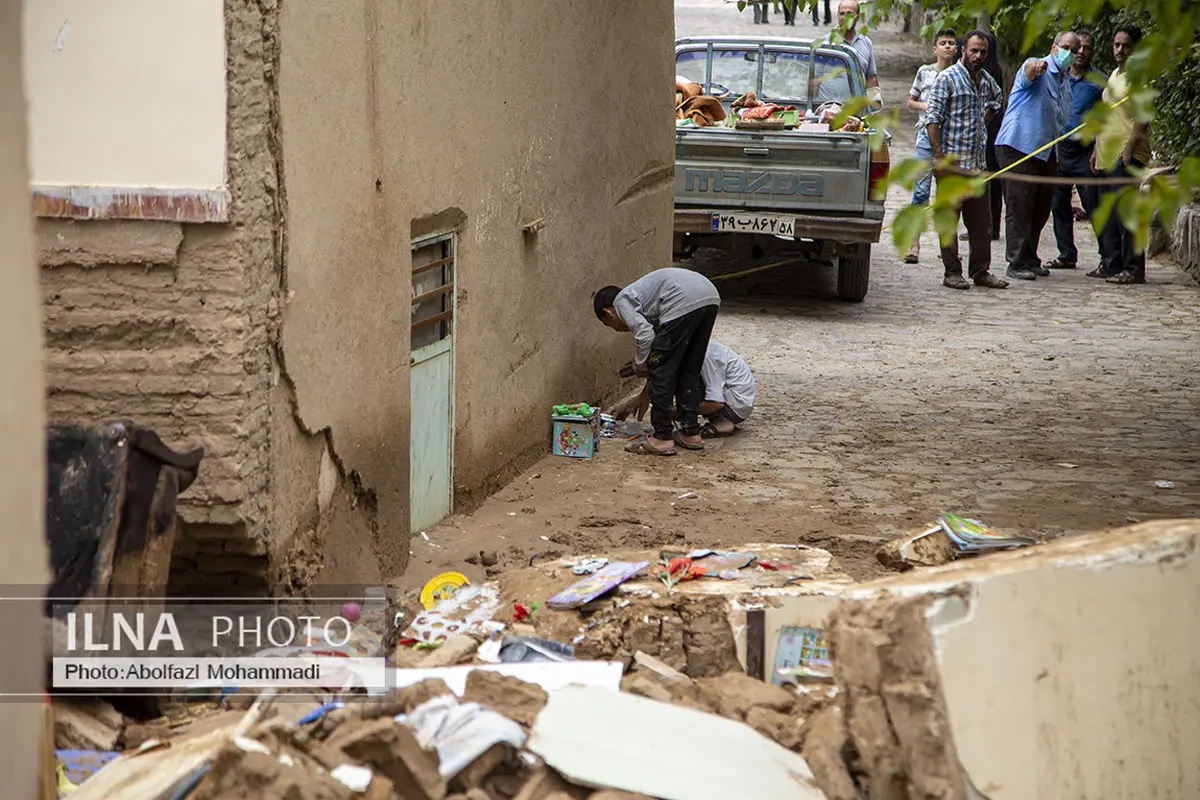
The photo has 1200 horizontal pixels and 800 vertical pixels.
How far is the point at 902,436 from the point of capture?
915 centimetres

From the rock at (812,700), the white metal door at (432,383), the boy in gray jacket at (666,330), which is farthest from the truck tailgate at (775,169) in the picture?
the rock at (812,700)

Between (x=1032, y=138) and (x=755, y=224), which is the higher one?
(x=1032, y=138)

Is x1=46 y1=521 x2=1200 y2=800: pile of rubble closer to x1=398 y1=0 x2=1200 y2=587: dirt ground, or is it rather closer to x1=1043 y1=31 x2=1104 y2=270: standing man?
x1=398 y1=0 x2=1200 y2=587: dirt ground

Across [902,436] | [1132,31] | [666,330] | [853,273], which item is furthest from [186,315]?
[1132,31]

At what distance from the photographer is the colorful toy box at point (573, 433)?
8.48m

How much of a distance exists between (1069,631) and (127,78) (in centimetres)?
350

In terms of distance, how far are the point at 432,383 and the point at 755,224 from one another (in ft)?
20.4

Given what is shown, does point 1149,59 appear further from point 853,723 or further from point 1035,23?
point 853,723

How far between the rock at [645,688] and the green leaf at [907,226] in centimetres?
175

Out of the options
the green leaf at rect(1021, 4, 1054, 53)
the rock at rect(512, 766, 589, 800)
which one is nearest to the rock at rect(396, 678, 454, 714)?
the rock at rect(512, 766, 589, 800)

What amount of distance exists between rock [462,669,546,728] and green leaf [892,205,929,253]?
67.6 inches

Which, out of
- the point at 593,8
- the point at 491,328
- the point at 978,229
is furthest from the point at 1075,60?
the point at 491,328

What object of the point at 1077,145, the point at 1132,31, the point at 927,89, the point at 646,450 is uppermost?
the point at 1132,31

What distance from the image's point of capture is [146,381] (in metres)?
4.85
